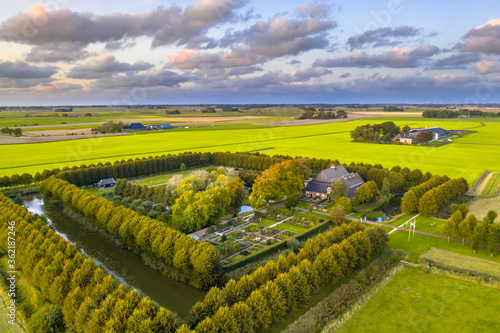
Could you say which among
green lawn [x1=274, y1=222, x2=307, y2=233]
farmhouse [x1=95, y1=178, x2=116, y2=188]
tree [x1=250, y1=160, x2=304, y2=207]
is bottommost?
green lawn [x1=274, y1=222, x2=307, y2=233]

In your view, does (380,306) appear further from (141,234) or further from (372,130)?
(372,130)

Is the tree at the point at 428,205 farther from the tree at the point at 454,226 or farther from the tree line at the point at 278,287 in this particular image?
the tree line at the point at 278,287

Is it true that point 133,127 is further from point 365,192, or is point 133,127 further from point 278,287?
point 278,287

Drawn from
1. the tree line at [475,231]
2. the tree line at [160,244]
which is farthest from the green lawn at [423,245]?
the tree line at [160,244]

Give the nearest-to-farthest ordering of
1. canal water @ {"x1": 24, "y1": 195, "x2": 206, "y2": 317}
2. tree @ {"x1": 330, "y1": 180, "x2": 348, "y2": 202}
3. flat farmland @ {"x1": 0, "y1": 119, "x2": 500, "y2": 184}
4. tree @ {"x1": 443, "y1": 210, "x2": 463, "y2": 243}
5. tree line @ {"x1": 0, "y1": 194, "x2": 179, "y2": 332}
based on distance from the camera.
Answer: tree line @ {"x1": 0, "y1": 194, "x2": 179, "y2": 332}, canal water @ {"x1": 24, "y1": 195, "x2": 206, "y2": 317}, tree @ {"x1": 443, "y1": 210, "x2": 463, "y2": 243}, tree @ {"x1": 330, "y1": 180, "x2": 348, "y2": 202}, flat farmland @ {"x1": 0, "y1": 119, "x2": 500, "y2": 184}

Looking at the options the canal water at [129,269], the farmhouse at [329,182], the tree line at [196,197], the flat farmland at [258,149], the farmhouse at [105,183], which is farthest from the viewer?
the flat farmland at [258,149]

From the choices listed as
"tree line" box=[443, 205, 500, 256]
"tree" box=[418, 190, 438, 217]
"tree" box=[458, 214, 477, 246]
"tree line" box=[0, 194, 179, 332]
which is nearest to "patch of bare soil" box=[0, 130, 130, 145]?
"tree line" box=[0, 194, 179, 332]

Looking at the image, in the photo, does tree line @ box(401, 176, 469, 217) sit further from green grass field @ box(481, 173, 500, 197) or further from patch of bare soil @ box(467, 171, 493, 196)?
green grass field @ box(481, 173, 500, 197)

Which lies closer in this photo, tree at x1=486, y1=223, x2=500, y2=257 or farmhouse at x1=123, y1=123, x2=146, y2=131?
tree at x1=486, y1=223, x2=500, y2=257
